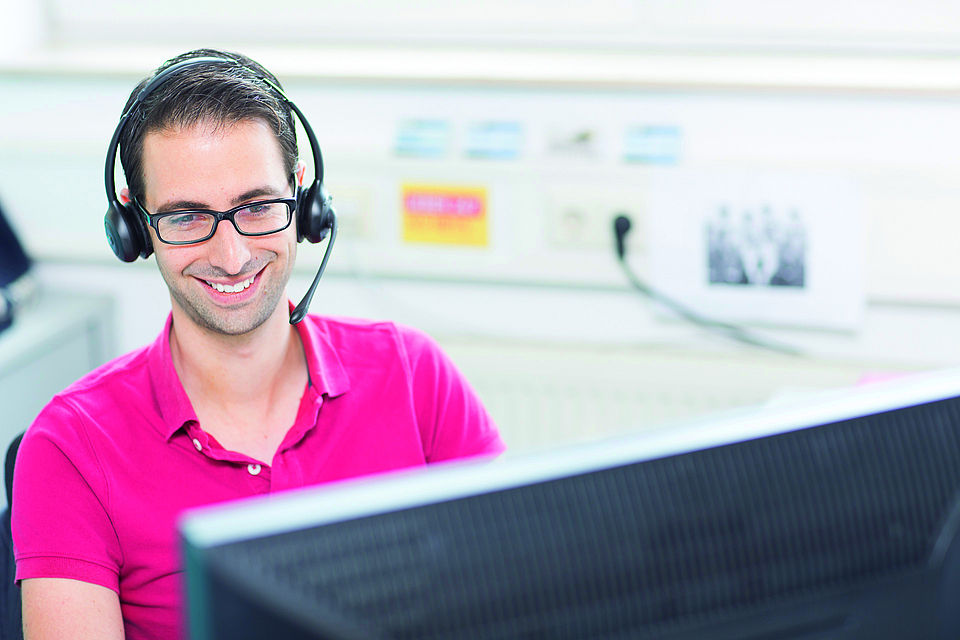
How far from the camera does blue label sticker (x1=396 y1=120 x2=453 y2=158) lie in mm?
1752

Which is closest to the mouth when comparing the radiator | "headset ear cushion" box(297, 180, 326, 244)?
"headset ear cushion" box(297, 180, 326, 244)

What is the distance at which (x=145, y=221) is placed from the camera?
1083mm

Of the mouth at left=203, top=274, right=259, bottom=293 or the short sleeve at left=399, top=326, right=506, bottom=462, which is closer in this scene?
the mouth at left=203, top=274, right=259, bottom=293

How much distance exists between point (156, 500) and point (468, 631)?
2.21ft

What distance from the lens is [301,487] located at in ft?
3.49

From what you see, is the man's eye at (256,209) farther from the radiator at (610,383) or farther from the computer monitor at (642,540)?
the radiator at (610,383)

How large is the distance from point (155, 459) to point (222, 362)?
0.14 meters

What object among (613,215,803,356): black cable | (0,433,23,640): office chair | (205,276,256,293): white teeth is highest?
(205,276,256,293): white teeth

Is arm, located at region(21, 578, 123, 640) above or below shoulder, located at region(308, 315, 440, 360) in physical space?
below

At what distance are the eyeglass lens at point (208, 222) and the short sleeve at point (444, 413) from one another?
25cm

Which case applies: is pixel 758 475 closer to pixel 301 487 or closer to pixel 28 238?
pixel 301 487

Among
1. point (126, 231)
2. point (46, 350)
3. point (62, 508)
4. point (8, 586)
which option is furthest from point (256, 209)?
point (46, 350)

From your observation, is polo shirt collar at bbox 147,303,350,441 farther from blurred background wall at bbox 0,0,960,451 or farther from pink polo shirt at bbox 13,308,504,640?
blurred background wall at bbox 0,0,960,451

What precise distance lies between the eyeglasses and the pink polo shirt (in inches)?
5.2
